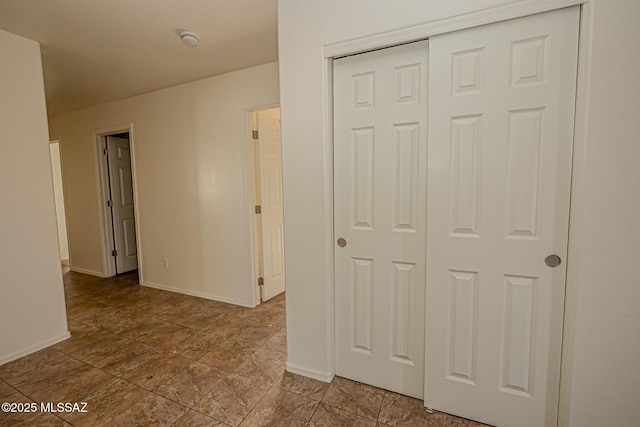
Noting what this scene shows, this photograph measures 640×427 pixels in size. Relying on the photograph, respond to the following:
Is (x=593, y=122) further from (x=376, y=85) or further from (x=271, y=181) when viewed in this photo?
(x=271, y=181)

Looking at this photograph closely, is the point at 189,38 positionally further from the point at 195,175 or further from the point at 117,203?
the point at 117,203

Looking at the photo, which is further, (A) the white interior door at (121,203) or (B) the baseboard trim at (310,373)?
(A) the white interior door at (121,203)

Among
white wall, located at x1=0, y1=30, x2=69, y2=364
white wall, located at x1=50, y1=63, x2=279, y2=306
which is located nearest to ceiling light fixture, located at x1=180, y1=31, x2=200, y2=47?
white wall, located at x1=50, y1=63, x2=279, y2=306

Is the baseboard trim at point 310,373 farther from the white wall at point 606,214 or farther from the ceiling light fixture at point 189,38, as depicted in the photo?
the ceiling light fixture at point 189,38

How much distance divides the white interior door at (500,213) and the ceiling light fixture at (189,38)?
1.79 meters

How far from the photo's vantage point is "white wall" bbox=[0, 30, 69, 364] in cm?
214

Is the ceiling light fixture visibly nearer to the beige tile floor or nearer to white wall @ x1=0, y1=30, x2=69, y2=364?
white wall @ x1=0, y1=30, x2=69, y2=364

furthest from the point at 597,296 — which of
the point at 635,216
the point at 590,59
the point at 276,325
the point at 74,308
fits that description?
the point at 74,308

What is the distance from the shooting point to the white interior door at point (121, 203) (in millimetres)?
4172

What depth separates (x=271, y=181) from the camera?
10.7 feet

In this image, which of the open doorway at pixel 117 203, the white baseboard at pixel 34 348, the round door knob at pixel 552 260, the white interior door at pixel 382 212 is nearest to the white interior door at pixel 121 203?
the open doorway at pixel 117 203

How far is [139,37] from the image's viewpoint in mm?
2199

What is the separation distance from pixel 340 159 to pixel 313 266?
70 centimetres

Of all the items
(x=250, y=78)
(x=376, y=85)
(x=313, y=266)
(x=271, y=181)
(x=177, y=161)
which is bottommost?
(x=313, y=266)
